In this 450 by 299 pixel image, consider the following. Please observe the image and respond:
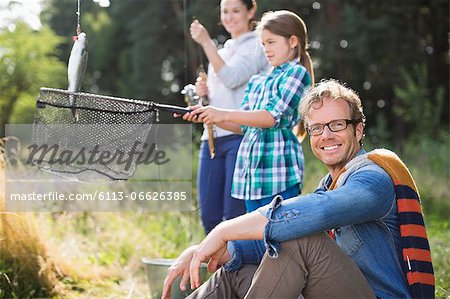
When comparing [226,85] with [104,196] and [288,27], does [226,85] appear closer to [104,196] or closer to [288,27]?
[288,27]

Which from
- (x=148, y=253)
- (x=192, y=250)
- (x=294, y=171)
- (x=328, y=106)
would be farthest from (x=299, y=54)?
(x=148, y=253)

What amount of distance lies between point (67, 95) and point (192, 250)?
82 cm

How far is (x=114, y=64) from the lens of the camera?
1510 centimetres

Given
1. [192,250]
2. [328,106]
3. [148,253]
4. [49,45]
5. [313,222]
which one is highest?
[49,45]

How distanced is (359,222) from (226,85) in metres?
1.48

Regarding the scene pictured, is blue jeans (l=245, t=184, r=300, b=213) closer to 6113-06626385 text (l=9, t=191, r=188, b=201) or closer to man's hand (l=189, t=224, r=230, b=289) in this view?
man's hand (l=189, t=224, r=230, b=289)

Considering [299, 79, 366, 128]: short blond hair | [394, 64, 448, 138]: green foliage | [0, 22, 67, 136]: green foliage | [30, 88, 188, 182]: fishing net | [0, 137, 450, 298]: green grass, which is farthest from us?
[394, 64, 448, 138]: green foliage

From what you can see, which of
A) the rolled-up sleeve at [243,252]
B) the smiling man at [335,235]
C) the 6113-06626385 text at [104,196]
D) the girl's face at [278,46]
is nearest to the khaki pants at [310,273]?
the smiling man at [335,235]

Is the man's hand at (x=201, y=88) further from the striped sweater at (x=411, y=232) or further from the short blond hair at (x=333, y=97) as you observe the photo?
the striped sweater at (x=411, y=232)

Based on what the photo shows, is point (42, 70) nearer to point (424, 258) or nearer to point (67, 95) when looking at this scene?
point (67, 95)

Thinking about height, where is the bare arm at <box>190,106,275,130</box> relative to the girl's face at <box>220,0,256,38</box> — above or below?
below

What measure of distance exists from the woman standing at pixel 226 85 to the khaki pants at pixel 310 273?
54.5 inches

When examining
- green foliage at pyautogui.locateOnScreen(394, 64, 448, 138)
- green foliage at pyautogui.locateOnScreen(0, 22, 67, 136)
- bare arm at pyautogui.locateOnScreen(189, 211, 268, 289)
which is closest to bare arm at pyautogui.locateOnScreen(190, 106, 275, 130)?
bare arm at pyautogui.locateOnScreen(189, 211, 268, 289)

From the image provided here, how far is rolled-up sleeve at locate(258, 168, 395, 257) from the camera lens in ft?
5.56
